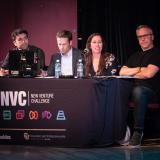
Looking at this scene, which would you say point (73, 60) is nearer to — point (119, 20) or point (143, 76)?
point (143, 76)

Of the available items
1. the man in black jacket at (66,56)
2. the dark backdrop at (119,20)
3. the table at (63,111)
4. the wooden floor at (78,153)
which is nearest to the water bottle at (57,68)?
the man in black jacket at (66,56)

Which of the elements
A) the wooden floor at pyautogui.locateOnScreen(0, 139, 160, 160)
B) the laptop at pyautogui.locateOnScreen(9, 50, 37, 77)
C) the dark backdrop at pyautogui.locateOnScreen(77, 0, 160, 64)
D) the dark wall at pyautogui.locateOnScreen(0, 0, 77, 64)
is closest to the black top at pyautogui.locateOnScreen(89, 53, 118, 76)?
the laptop at pyautogui.locateOnScreen(9, 50, 37, 77)

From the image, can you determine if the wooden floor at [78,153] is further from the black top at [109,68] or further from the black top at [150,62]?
the black top at [109,68]

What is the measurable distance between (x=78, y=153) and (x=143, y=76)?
1172 millimetres

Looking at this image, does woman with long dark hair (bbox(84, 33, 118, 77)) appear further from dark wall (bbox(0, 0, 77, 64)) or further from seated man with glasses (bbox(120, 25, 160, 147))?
dark wall (bbox(0, 0, 77, 64))

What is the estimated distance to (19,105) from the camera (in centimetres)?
457

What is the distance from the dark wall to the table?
7.89 ft

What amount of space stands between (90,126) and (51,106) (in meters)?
0.44

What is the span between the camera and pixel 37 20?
696cm

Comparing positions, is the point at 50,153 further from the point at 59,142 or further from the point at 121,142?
the point at 121,142

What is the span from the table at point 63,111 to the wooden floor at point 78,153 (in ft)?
0.26

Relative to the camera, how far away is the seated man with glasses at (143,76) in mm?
4695

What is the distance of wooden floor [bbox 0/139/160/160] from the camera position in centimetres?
412

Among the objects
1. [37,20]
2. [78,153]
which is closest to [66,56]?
[78,153]
